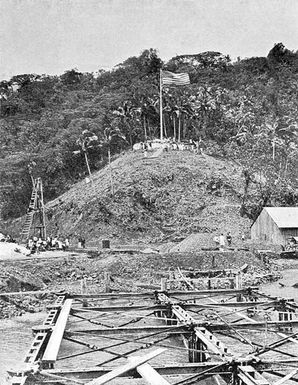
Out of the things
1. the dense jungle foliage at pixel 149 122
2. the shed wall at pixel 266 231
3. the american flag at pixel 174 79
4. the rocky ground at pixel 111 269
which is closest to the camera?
the rocky ground at pixel 111 269

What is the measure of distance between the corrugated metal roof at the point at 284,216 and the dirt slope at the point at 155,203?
25.3 feet

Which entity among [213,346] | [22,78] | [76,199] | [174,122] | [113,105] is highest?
[22,78]

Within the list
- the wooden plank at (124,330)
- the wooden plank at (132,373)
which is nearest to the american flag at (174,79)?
the wooden plank at (124,330)

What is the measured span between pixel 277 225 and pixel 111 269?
1970 centimetres

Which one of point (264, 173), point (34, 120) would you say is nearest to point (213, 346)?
point (264, 173)

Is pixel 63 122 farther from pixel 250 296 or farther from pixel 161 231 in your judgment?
pixel 250 296

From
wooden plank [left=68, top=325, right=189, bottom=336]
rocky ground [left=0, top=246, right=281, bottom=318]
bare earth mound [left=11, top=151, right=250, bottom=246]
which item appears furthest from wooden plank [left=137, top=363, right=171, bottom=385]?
bare earth mound [left=11, top=151, right=250, bottom=246]

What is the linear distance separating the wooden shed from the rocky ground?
9.76 metres

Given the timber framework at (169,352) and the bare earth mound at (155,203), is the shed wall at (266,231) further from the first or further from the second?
the timber framework at (169,352)

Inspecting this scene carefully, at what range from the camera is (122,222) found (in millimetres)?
66938

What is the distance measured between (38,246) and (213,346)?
120 feet

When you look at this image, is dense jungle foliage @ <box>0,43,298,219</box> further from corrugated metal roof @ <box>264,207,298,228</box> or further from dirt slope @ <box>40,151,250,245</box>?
corrugated metal roof @ <box>264,207,298,228</box>

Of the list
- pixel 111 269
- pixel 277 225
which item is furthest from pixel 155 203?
pixel 111 269

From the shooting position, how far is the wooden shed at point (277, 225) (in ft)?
176
